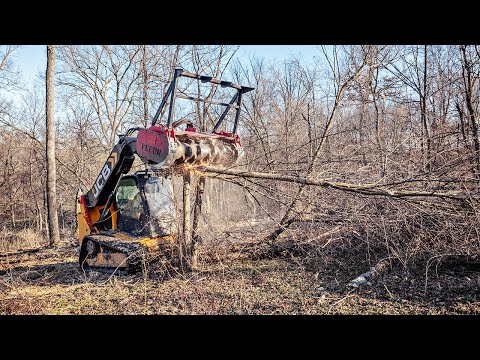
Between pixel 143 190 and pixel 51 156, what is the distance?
7.78 meters

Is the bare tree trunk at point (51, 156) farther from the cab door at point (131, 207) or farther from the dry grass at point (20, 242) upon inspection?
the cab door at point (131, 207)

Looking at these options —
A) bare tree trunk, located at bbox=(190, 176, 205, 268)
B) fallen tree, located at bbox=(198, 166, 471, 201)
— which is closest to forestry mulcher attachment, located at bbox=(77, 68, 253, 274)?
fallen tree, located at bbox=(198, 166, 471, 201)

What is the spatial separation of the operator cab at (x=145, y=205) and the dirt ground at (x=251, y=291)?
2.79ft

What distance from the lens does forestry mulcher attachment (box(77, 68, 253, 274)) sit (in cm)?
559

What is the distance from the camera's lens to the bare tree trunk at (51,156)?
12656 mm

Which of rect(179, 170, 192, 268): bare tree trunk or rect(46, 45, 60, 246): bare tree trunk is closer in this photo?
rect(179, 170, 192, 268): bare tree trunk

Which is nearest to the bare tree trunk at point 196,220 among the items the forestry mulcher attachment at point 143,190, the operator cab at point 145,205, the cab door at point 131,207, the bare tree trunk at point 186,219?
the bare tree trunk at point 186,219

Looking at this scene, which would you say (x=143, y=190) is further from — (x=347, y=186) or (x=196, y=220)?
(x=347, y=186)

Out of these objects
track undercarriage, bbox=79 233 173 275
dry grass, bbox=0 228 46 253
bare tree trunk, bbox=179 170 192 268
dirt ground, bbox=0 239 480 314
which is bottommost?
dry grass, bbox=0 228 46 253

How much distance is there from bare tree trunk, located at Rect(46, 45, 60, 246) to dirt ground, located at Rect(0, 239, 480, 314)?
5.59 m

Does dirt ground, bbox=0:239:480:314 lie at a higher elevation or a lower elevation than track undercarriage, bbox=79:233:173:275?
lower

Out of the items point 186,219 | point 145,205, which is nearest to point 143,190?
point 145,205

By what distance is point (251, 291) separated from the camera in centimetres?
560

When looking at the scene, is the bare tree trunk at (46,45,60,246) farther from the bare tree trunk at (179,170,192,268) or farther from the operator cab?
the bare tree trunk at (179,170,192,268)
